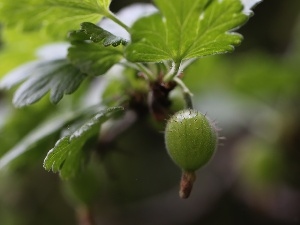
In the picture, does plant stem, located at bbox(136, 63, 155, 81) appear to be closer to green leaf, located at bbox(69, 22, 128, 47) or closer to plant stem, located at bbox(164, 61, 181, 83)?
plant stem, located at bbox(164, 61, 181, 83)

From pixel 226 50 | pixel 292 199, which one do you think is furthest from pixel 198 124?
pixel 292 199

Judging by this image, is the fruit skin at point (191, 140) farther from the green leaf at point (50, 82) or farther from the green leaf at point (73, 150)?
the green leaf at point (50, 82)

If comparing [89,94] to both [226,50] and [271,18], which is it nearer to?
[226,50]

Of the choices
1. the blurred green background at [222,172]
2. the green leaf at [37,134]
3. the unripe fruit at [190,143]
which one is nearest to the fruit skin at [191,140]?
the unripe fruit at [190,143]

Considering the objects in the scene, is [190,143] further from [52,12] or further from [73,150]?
[52,12]

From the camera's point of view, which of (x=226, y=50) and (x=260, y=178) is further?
(x=260, y=178)

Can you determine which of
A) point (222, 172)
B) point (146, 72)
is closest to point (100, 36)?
point (146, 72)
